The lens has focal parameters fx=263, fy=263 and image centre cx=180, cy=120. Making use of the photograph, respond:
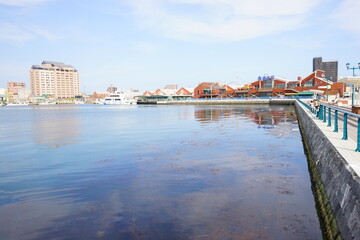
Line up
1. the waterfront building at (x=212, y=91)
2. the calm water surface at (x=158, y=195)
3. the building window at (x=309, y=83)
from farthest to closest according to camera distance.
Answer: the waterfront building at (x=212, y=91) → the building window at (x=309, y=83) → the calm water surface at (x=158, y=195)

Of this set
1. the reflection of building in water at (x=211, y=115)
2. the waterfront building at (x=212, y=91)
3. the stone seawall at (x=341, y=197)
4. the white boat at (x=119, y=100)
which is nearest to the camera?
the stone seawall at (x=341, y=197)

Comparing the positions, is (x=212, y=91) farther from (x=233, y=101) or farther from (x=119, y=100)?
(x=119, y=100)

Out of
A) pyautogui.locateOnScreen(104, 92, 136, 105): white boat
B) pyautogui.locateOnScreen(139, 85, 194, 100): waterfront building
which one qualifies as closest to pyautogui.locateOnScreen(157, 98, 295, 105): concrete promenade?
pyautogui.locateOnScreen(139, 85, 194, 100): waterfront building

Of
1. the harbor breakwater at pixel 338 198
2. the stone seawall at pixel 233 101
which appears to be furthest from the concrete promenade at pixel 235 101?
the harbor breakwater at pixel 338 198

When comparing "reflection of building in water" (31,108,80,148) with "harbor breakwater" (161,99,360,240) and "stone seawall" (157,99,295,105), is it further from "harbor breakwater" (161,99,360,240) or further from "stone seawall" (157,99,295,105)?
"stone seawall" (157,99,295,105)

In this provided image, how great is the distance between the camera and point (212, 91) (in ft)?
448

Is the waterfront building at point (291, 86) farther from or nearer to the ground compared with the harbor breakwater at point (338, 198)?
farther from the ground

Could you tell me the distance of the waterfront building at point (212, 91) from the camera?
133875 millimetres

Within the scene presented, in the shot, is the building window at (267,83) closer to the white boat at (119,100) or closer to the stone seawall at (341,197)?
the white boat at (119,100)

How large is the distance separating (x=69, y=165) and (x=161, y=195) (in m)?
7.17

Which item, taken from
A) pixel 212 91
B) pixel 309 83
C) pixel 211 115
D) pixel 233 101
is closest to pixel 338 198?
pixel 211 115

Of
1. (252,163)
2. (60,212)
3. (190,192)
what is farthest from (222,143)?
(60,212)

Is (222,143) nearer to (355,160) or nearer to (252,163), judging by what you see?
(252,163)

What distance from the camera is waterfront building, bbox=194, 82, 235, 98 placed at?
133875 millimetres
